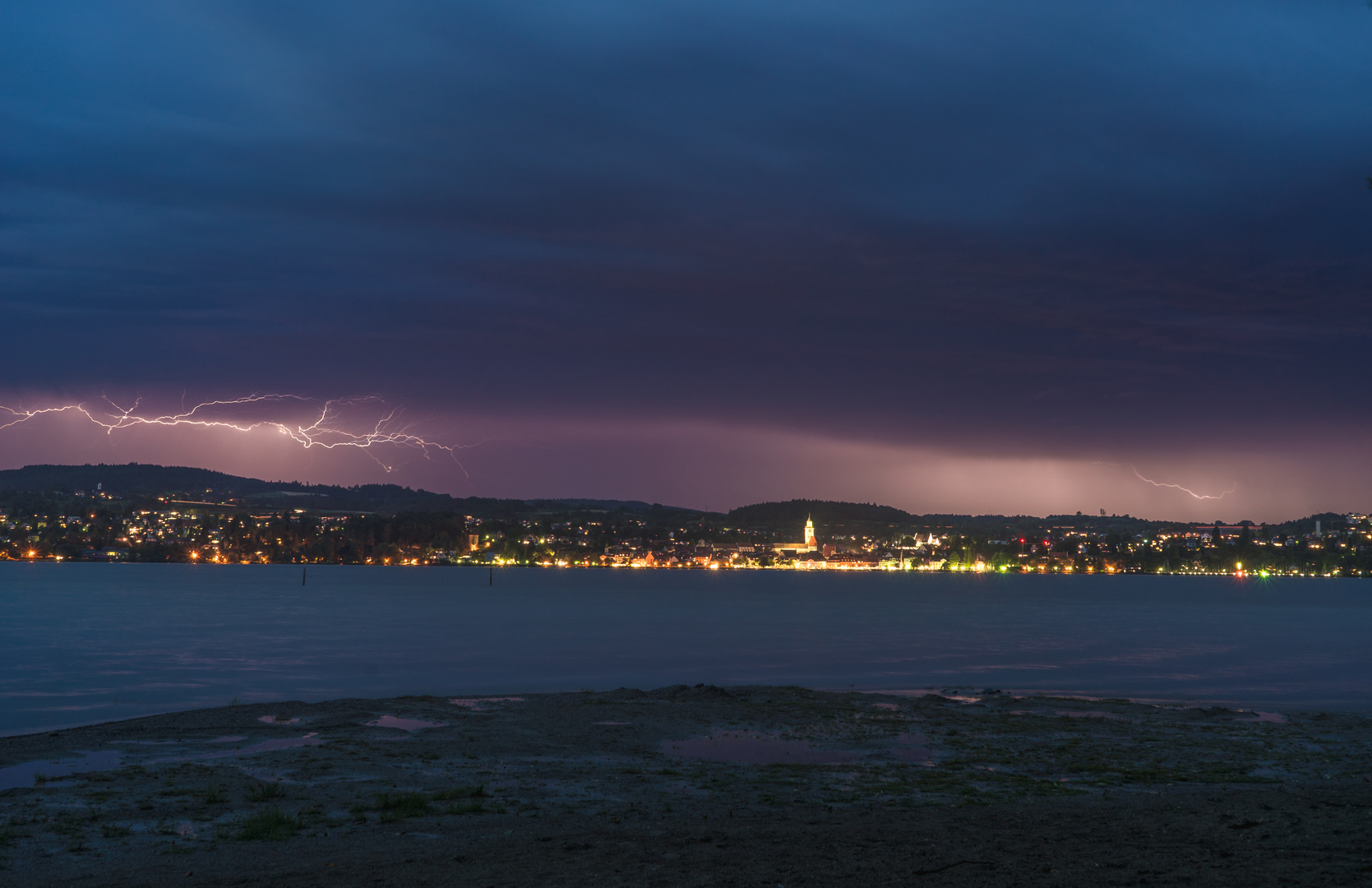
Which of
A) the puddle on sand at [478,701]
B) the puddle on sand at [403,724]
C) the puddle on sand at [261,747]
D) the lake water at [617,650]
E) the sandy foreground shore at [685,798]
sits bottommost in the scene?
the lake water at [617,650]

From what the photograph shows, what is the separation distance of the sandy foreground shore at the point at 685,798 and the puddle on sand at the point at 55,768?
13cm

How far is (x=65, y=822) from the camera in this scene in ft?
49.4

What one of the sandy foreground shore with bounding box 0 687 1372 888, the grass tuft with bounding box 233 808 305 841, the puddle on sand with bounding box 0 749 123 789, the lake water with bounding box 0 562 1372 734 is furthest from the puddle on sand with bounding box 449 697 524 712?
the grass tuft with bounding box 233 808 305 841

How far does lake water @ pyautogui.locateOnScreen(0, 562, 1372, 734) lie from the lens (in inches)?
1633

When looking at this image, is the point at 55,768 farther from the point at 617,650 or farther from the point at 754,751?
the point at 617,650

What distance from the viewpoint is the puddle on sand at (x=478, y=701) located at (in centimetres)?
3147

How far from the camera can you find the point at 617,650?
6450 centimetres

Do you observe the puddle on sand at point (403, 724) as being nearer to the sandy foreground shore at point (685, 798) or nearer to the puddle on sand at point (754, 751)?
the sandy foreground shore at point (685, 798)

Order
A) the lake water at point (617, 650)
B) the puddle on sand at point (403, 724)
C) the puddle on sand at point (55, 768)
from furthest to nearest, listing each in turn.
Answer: the lake water at point (617, 650), the puddle on sand at point (403, 724), the puddle on sand at point (55, 768)

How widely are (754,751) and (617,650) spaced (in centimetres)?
4215

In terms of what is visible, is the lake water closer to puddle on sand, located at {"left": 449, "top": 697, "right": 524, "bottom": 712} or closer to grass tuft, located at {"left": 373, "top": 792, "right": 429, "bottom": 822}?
puddle on sand, located at {"left": 449, "top": 697, "right": 524, "bottom": 712}

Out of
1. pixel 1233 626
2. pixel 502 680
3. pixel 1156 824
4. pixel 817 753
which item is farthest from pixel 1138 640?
pixel 1156 824

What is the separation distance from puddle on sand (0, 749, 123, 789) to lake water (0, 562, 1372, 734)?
1032 cm

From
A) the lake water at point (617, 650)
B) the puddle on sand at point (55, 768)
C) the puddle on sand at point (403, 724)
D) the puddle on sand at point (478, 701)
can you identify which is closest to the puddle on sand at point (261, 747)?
the puddle on sand at point (55, 768)
